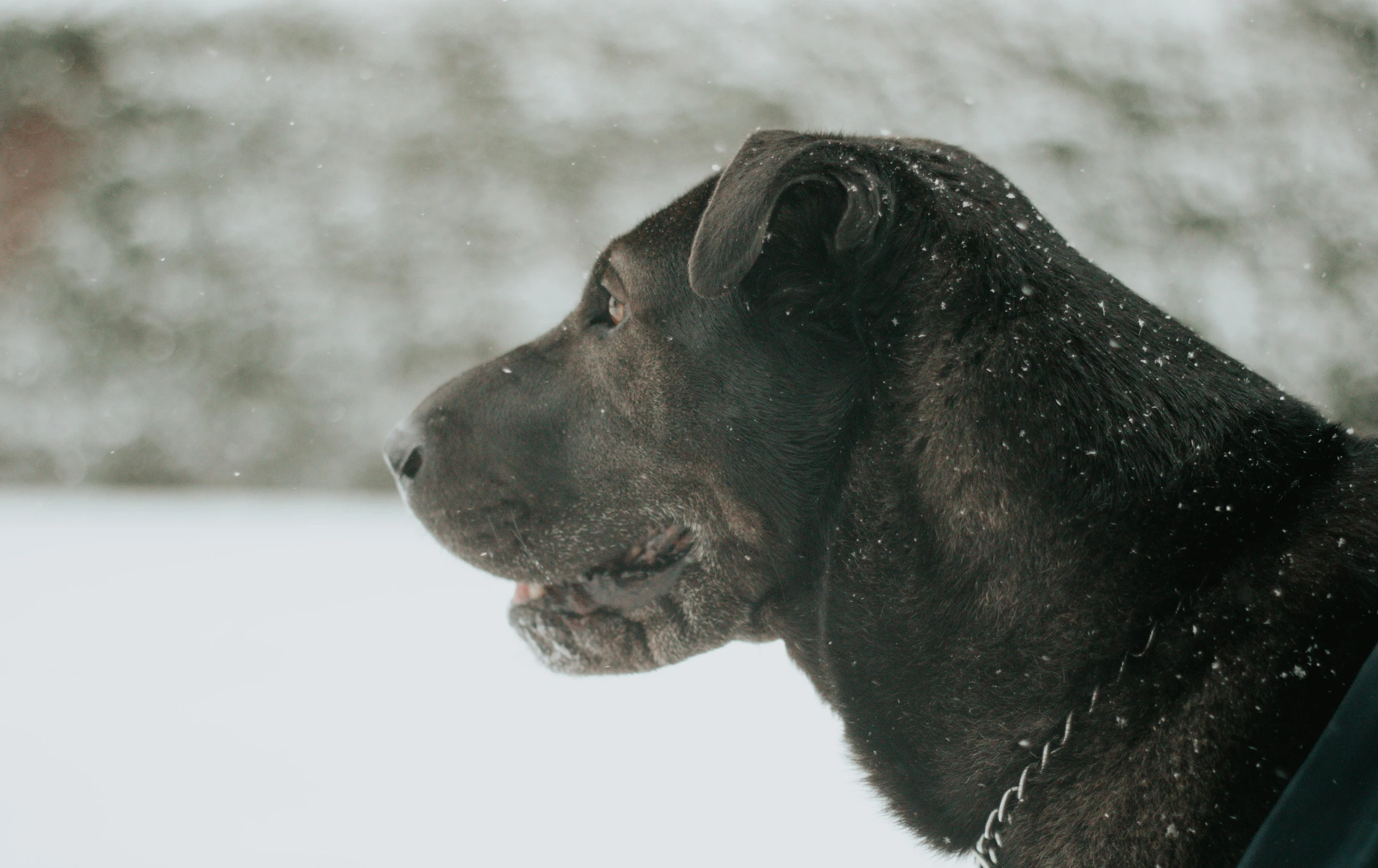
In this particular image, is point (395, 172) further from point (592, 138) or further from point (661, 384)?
point (661, 384)

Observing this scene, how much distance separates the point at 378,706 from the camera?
4508 millimetres

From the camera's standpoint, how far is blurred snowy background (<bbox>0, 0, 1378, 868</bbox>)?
12.9ft

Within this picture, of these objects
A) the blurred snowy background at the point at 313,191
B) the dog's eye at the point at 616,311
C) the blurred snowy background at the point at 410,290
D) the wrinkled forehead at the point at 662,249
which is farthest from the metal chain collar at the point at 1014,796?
the blurred snowy background at the point at 313,191

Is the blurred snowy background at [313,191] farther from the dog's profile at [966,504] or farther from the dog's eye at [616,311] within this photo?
the dog's profile at [966,504]

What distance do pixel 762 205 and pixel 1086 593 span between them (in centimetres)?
88

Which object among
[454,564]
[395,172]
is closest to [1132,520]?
[454,564]

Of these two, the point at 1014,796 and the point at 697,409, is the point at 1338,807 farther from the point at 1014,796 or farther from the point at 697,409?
Answer: the point at 697,409

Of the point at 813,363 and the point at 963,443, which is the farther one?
the point at 813,363

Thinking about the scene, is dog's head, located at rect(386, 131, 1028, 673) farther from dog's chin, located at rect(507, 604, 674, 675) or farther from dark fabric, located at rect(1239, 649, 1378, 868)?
dark fabric, located at rect(1239, 649, 1378, 868)

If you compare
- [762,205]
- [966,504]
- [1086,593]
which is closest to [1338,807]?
[1086,593]

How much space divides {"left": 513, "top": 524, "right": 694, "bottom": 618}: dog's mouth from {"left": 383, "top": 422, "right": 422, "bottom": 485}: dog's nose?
0.40 meters

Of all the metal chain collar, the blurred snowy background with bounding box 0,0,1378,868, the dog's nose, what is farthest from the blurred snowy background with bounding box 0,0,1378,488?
the metal chain collar

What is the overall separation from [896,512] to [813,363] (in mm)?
377

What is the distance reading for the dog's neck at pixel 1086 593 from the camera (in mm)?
1509
